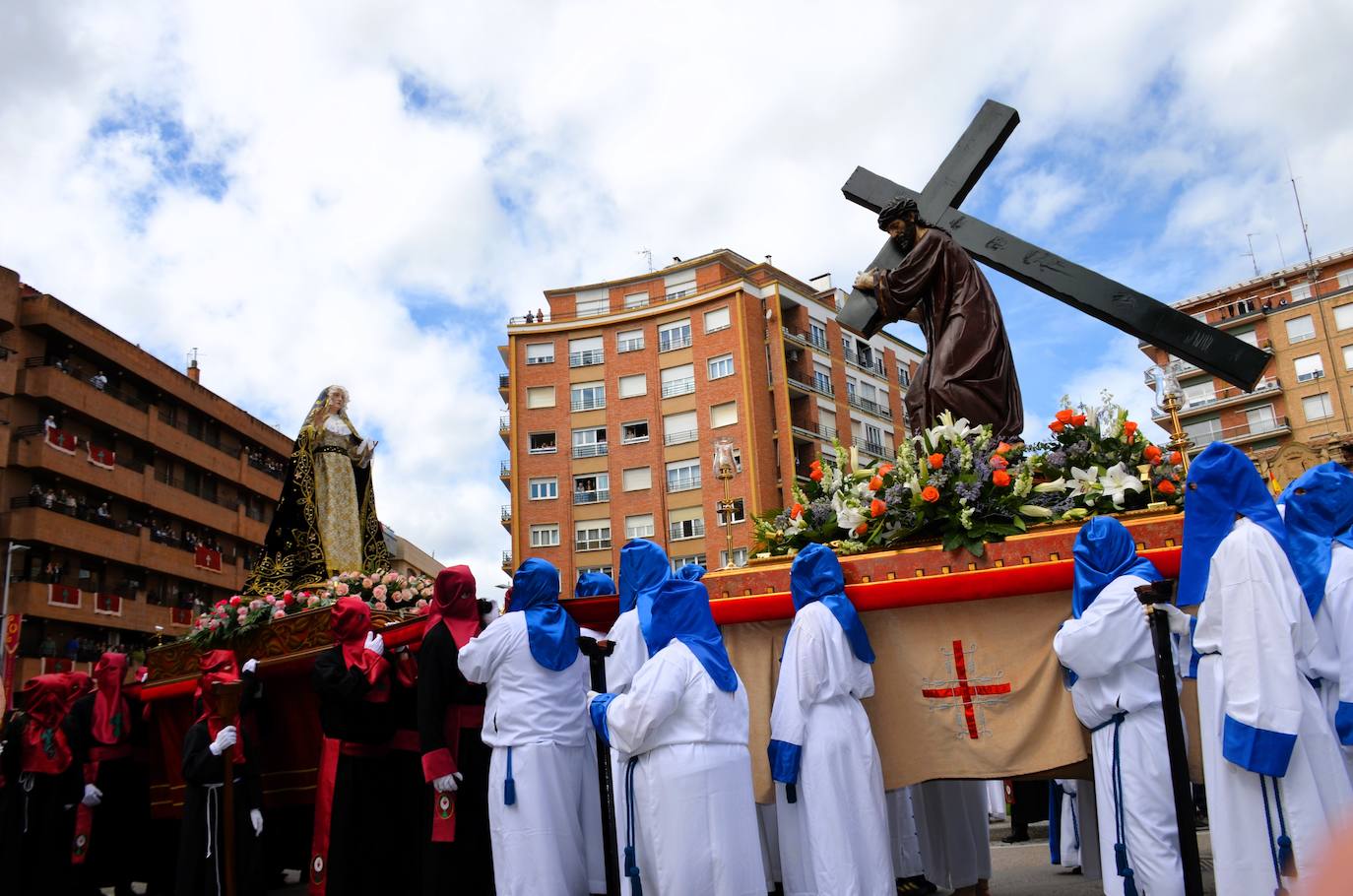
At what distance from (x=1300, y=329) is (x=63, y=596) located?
5581 centimetres

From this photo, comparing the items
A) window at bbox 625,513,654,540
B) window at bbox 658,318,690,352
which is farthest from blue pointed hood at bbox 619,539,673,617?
window at bbox 658,318,690,352

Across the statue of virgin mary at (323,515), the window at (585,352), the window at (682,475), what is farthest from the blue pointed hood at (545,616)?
the window at (585,352)

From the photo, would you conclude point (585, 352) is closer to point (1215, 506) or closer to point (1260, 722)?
point (1215, 506)

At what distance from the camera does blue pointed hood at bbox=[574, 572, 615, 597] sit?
7441mm

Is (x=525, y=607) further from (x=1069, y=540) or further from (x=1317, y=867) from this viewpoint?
(x=1317, y=867)

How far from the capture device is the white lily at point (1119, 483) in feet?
20.5

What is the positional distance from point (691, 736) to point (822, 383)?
1754 inches

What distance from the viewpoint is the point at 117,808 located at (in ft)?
31.3

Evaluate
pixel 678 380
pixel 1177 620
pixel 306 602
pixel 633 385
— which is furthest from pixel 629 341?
pixel 1177 620

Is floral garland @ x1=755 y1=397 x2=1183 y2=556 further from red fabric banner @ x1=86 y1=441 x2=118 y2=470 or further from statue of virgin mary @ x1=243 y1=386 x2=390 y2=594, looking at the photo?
red fabric banner @ x1=86 y1=441 x2=118 y2=470

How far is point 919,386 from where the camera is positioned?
25.1ft

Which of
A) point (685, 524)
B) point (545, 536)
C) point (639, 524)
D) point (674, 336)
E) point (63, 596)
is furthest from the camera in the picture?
point (674, 336)

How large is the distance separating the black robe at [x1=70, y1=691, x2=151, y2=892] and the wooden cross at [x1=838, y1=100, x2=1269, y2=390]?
7663mm

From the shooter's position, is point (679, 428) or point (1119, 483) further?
point (679, 428)
